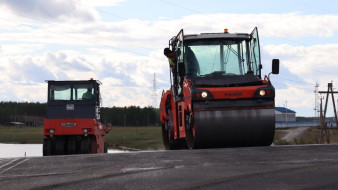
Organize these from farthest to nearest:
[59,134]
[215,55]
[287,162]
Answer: [59,134] < [215,55] < [287,162]

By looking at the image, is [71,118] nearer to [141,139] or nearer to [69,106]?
[69,106]

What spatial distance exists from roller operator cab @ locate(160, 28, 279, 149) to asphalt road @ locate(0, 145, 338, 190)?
1330 mm

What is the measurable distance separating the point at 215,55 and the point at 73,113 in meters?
8.38

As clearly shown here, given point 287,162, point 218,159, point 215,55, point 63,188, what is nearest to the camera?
point 63,188

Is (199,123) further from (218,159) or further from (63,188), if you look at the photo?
(63,188)

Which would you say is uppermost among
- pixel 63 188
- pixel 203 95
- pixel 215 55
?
pixel 215 55

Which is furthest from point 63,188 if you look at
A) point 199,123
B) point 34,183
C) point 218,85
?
point 218,85

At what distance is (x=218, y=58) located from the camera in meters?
15.5

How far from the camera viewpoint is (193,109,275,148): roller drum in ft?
46.1

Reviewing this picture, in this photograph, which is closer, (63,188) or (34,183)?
(63,188)

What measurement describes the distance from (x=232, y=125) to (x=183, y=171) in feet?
16.5

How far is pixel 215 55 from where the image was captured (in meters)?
15.6

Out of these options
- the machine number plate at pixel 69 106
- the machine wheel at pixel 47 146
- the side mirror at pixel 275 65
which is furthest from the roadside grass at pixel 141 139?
the side mirror at pixel 275 65

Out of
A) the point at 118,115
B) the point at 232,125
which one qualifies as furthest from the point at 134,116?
the point at 232,125
